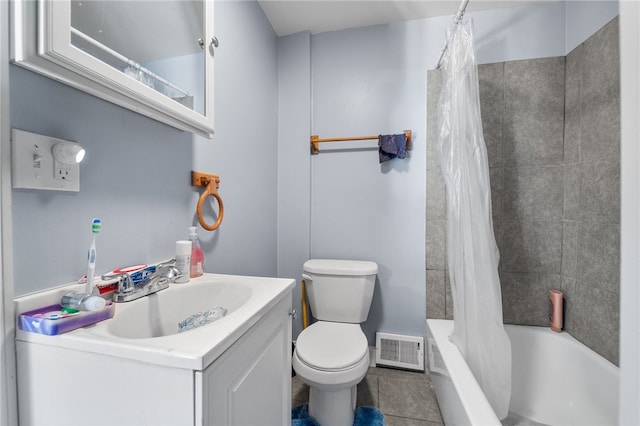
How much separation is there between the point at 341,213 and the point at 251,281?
1026 millimetres

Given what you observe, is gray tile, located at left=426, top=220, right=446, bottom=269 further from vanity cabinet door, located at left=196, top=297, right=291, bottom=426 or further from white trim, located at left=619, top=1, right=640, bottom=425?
white trim, located at left=619, top=1, right=640, bottom=425

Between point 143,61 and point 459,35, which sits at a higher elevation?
point 459,35

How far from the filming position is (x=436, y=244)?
170cm

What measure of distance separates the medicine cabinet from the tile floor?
155 centimetres

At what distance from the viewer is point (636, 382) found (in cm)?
32

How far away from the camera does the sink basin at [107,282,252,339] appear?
0.68 meters

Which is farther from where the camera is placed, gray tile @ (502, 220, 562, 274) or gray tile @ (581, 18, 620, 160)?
gray tile @ (502, 220, 562, 274)

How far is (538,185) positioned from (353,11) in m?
1.54

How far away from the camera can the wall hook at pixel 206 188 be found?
1077 mm

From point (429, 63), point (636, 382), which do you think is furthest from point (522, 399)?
point (429, 63)

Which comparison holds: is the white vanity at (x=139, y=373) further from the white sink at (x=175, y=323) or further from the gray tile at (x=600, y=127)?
the gray tile at (x=600, y=127)

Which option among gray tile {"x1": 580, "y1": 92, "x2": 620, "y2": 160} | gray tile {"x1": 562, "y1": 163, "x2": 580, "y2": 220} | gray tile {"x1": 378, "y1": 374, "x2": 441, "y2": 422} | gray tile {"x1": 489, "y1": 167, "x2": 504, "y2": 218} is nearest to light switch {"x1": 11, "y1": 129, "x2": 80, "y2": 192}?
gray tile {"x1": 378, "y1": 374, "x2": 441, "y2": 422}

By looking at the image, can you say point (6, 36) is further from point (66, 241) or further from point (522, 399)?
point (522, 399)

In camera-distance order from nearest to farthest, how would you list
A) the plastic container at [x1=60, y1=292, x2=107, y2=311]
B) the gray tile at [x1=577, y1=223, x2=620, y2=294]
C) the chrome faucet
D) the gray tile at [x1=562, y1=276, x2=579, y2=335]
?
1. the plastic container at [x1=60, y1=292, x2=107, y2=311]
2. the chrome faucet
3. the gray tile at [x1=577, y1=223, x2=620, y2=294]
4. the gray tile at [x1=562, y1=276, x2=579, y2=335]
